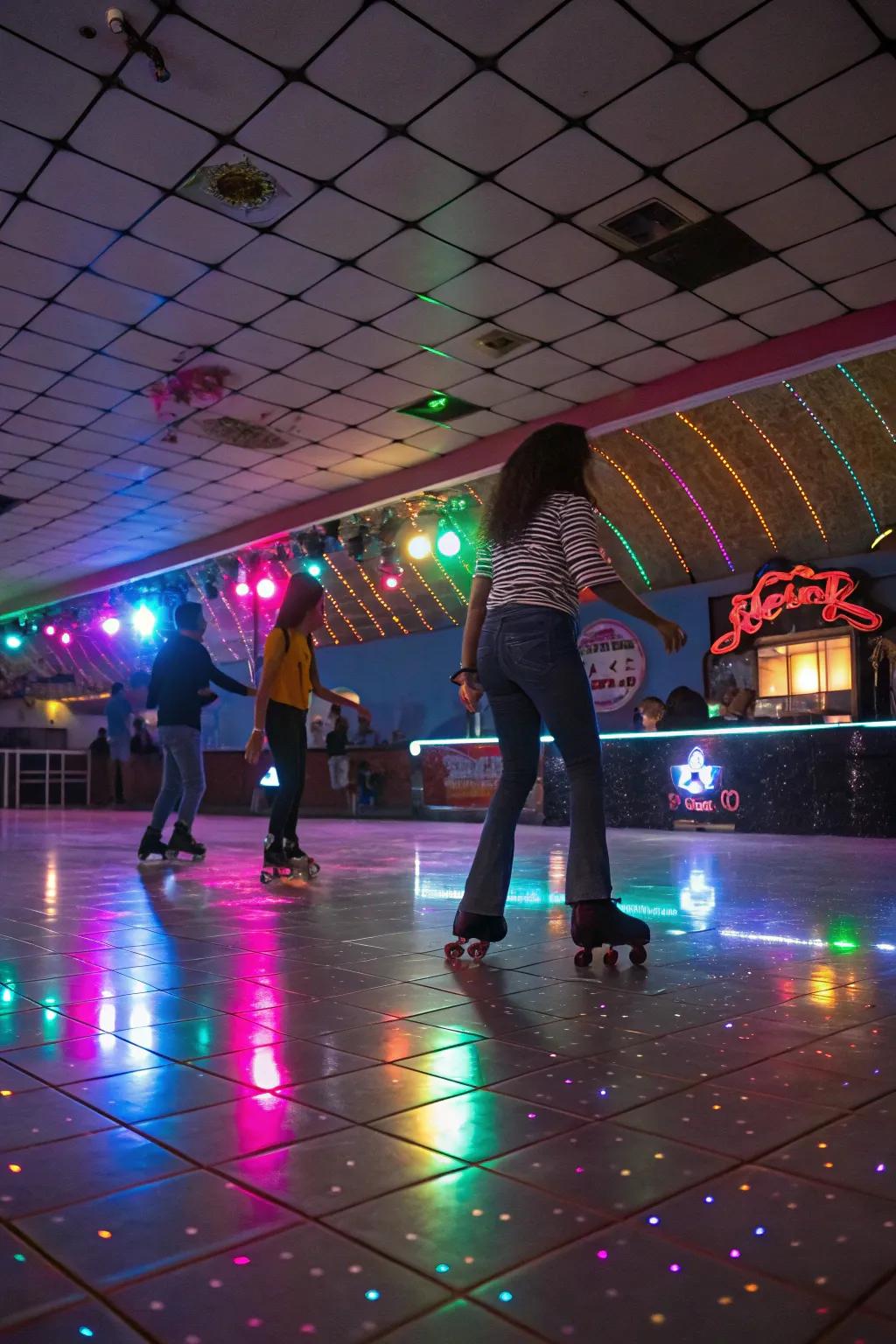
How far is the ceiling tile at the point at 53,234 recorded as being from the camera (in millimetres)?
5105

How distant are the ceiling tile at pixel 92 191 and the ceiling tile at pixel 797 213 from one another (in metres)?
2.96

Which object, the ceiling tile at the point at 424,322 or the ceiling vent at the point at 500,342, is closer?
the ceiling tile at the point at 424,322

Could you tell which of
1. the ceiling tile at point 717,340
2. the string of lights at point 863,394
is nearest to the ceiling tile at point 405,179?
the ceiling tile at point 717,340

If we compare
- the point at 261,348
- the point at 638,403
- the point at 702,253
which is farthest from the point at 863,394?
the point at 261,348

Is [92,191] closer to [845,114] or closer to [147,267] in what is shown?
[147,267]

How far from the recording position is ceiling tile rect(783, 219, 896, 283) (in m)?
5.20

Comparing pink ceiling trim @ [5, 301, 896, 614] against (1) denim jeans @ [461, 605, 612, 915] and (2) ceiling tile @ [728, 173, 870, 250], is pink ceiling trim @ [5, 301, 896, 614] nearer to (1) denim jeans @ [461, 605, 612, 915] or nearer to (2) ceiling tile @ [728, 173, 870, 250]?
(2) ceiling tile @ [728, 173, 870, 250]

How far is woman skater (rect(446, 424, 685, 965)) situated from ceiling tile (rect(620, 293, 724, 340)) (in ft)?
12.0

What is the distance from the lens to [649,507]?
11.1 metres

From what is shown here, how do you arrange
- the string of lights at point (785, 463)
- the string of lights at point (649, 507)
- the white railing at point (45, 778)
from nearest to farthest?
the string of lights at point (785, 463)
the string of lights at point (649, 507)
the white railing at point (45, 778)

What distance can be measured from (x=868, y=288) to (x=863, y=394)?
3.26 metres

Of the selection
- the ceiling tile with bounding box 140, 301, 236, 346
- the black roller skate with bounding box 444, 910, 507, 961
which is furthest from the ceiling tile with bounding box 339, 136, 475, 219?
the black roller skate with bounding box 444, 910, 507, 961

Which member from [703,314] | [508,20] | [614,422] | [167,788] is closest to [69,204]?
[508,20]

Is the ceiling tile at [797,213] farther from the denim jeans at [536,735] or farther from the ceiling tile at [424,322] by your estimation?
the denim jeans at [536,735]
